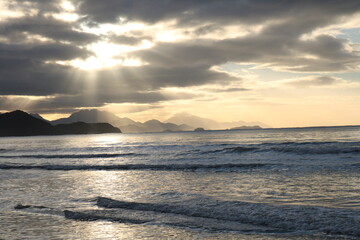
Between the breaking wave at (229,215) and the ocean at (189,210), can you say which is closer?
the ocean at (189,210)

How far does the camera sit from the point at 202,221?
11.2m

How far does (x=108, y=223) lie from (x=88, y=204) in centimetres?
369

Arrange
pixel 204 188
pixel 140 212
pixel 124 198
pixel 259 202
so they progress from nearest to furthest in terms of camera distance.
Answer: pixel 140 212
pixel 259 202
pixel 124 198
pixel 204 188

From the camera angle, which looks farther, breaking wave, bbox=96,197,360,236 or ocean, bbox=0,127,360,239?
breaking wave, bbox=96,197,360,236

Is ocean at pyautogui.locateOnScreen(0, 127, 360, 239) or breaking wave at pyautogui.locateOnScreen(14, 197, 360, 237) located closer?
ocean at pyautogui.locateOnScreen(0, 127, 360, 239)

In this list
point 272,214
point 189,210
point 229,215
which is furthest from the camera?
point 189,210

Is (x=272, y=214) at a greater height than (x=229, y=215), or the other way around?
(x=272, y=214)

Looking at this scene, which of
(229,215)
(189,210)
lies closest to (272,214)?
(229,215)

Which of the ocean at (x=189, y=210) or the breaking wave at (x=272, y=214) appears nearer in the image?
the ocean at (x=189, y=210)

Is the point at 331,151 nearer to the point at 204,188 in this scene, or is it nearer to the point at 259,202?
the point at 204,188

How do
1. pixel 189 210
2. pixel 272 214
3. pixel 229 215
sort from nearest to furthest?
pixel 272 214, pixel 229 215, pixel 189 210

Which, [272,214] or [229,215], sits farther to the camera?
[229,215]

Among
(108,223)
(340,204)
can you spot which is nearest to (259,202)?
(340,204)

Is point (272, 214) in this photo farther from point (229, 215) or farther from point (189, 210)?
point (189, 210)
